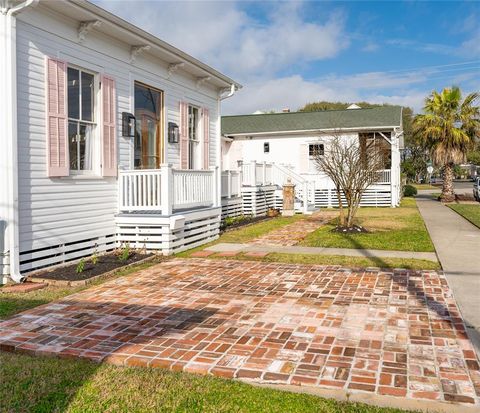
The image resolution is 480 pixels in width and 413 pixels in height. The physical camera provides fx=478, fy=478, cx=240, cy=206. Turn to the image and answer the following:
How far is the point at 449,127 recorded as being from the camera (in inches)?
971

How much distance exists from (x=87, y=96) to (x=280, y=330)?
6.05 m

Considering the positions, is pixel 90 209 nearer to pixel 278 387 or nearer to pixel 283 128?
pixel 278 387

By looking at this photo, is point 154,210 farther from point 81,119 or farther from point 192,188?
point 81,119

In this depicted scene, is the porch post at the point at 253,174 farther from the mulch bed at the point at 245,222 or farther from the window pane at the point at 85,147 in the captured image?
the window pane at the point at 85,147

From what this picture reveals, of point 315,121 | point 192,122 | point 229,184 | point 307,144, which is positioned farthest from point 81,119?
point 315,121

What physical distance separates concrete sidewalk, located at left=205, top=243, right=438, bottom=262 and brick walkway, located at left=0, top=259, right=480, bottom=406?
6.11 feet

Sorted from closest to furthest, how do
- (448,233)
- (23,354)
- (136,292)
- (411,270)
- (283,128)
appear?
1. (23,354)
2. (136,292)
3. (411,270)
4. (448,233)
5. (283,128)

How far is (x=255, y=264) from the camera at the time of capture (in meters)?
8.22

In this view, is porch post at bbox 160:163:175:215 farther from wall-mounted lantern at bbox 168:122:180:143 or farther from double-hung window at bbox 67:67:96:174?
wall-mounted lantern at bbox 168:122:180:143

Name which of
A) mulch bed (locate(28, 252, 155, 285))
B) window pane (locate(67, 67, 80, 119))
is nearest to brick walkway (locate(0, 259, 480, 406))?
mulch bed (locate(28, 252, 155, 285))

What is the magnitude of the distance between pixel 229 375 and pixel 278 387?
1.30ft

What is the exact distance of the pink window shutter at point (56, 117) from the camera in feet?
24.7

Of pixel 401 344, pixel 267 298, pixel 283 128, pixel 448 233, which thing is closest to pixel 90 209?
pixel 267 298

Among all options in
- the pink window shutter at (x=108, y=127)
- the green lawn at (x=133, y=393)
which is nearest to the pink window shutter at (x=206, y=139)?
the pink window shutter at (x=108, y=127)
